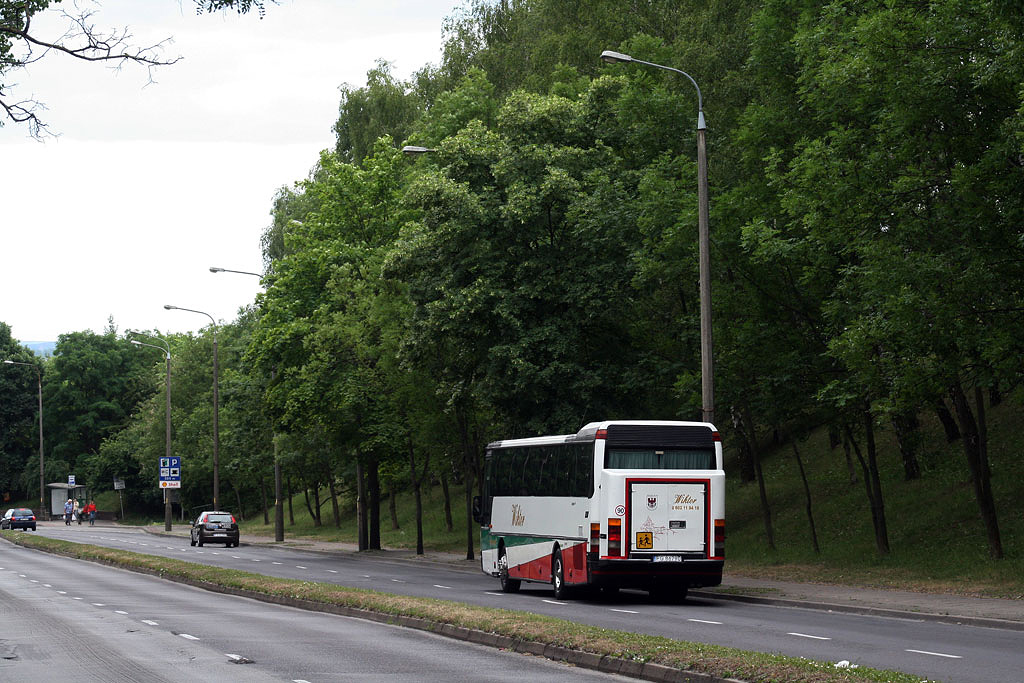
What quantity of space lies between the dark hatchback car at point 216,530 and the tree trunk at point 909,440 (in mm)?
31803

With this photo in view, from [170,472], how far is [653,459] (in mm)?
52258

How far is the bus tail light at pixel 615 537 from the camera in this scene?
22.5 m

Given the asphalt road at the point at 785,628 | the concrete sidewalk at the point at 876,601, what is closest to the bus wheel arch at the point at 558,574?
the asphalt road at the point at 785,628

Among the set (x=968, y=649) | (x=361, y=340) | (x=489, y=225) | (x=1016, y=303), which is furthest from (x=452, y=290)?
(x=968, y=649)

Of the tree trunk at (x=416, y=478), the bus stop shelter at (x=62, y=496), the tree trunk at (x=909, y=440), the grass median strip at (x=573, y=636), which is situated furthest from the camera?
the bus stop shelter at (x=62, y=496)

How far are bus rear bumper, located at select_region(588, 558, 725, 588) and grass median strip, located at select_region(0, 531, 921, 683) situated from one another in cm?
324

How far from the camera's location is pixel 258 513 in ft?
326

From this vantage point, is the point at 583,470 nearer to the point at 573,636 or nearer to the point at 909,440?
the point at 909,440

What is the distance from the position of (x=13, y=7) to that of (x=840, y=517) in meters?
24.6

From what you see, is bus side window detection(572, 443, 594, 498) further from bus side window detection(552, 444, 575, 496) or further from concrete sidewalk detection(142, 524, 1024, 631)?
concrete sidewalk detection(142, 524, 1024, 631)

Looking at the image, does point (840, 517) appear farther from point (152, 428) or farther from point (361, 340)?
point (152, 428)

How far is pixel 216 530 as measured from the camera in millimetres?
55688

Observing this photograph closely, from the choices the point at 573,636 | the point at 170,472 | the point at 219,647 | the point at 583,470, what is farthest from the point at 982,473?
the point at 170,472

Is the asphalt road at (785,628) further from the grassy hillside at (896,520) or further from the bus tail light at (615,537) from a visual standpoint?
the grassy hillside at (896,520)
